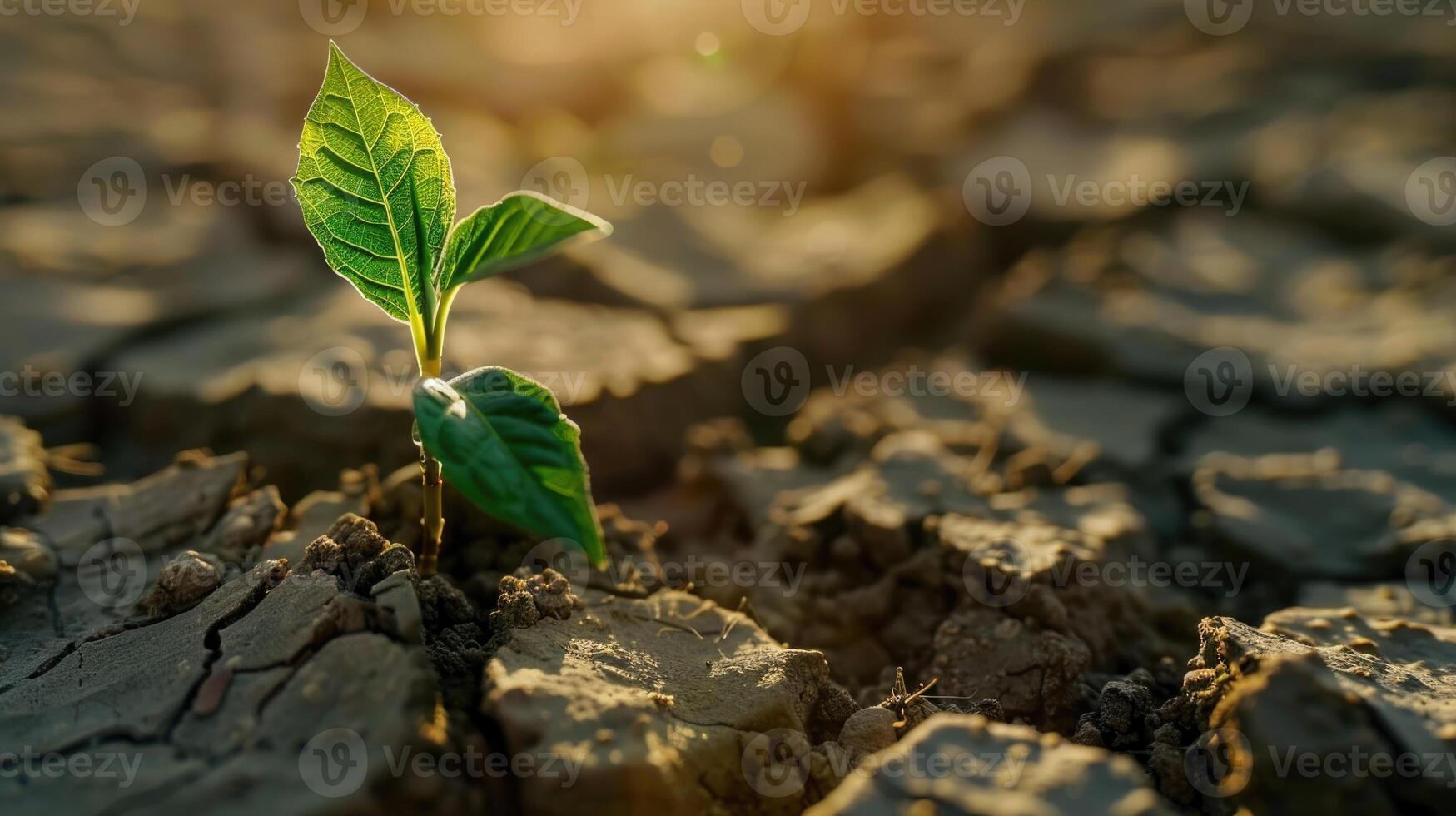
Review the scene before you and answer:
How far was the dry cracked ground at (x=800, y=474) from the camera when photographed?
124 cm

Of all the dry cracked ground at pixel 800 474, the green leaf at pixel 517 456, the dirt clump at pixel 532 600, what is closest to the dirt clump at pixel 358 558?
the dry cracked ground at pixel 800 474

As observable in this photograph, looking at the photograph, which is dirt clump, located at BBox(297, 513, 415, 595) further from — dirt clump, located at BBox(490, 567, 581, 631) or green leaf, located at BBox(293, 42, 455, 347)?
green leaf, located at BBox(293, 42, 455, 347)

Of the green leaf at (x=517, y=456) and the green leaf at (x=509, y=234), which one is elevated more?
the green leaf at (x=509, y=234)

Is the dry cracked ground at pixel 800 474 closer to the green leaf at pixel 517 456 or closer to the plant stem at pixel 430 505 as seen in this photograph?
the plant stem at pixel 430 505

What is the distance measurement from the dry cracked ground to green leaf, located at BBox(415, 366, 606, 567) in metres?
0.25

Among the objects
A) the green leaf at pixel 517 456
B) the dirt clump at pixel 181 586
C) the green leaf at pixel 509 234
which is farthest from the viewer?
the dirt clump at pixel 181 586

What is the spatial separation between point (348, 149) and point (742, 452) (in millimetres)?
1375

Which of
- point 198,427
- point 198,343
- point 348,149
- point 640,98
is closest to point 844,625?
point 348,149

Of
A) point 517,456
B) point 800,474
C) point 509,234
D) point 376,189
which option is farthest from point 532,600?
point 800,474

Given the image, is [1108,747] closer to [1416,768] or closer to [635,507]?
[1416,768]

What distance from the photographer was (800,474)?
247cm

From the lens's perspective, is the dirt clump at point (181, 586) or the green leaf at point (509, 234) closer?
the green leaf at point (509, 234)

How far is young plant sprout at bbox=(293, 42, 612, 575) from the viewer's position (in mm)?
1281

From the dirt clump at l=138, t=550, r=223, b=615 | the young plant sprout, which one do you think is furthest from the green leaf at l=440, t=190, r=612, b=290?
the dirt clump at l=138, t=550, r=223, b=615
